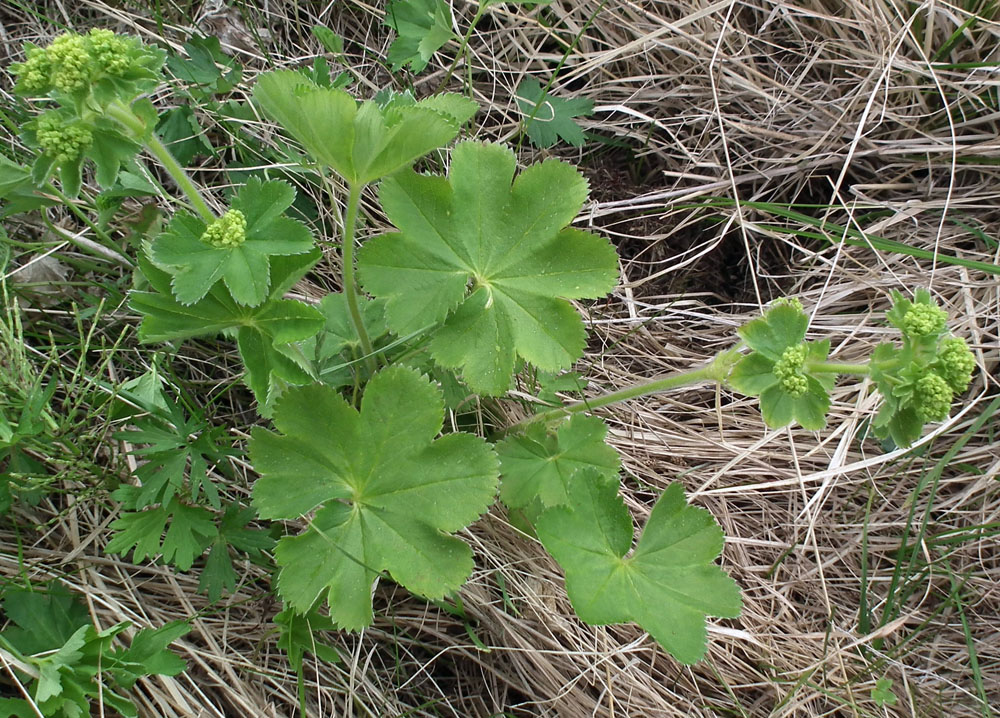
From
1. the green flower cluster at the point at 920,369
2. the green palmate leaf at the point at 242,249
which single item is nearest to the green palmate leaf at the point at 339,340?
the green palmate leaf at the point at 242,249

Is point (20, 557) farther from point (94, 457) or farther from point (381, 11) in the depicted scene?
point (381, 11)

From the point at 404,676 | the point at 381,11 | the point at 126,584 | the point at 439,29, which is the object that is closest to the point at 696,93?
the point at 439,29

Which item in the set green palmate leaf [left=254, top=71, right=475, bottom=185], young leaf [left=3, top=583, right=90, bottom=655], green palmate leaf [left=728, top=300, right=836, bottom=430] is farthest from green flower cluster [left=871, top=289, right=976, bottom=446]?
young leaf [left=3, top=583, right=90, bottom=655]

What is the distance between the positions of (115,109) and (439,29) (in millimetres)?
1538

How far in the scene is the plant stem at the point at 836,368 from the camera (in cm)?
205

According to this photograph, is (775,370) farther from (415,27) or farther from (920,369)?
(415,27)

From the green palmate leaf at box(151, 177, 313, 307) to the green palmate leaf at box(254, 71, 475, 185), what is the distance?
0.59ft

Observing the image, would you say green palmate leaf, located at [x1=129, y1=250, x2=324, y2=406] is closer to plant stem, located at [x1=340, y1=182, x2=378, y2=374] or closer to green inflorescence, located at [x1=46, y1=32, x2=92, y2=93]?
plant stem, located at [x1=340, y1=182, x2=378, y2=374]

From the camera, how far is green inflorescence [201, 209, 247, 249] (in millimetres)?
1897

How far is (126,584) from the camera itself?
2574mm

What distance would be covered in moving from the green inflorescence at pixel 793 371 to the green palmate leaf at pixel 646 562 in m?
0.50

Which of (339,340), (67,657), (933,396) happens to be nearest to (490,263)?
(339,340)

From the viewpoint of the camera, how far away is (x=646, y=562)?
7.80 feet

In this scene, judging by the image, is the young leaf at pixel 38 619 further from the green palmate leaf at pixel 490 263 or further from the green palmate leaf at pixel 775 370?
the green palmate leaf at pixel 775 370
